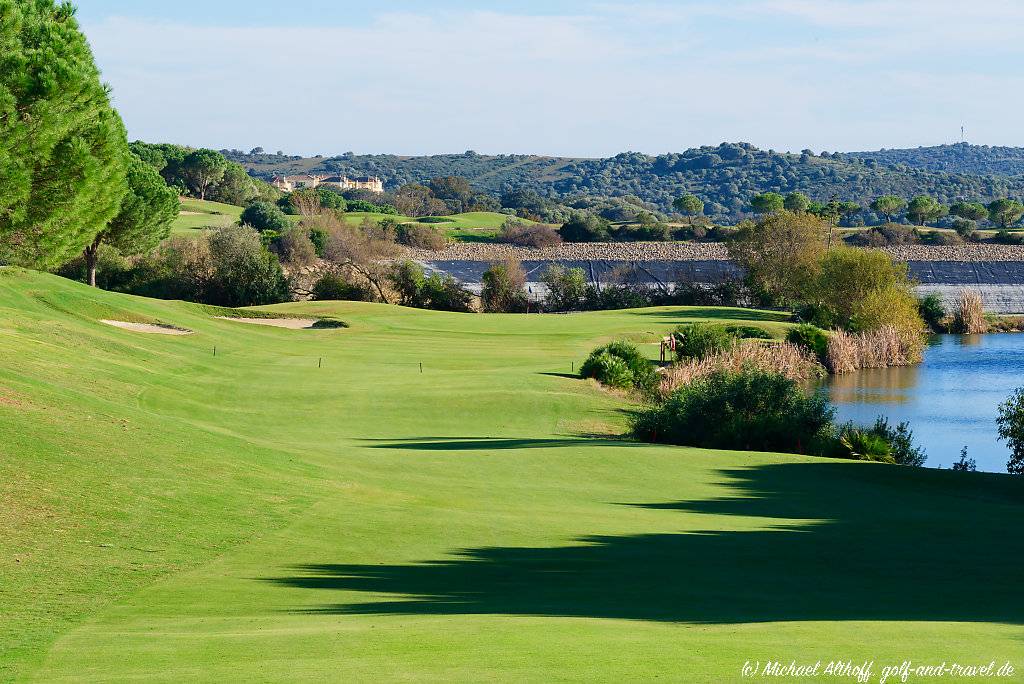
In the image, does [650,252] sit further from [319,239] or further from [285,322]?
[285,322]

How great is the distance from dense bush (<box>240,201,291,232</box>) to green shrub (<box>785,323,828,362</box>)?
49.1m

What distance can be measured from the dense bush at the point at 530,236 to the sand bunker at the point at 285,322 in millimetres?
49860

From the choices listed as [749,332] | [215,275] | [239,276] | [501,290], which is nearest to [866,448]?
[749,332]

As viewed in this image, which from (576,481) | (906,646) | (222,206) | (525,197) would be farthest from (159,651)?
(525,197)

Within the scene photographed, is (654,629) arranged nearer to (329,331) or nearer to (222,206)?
(329,331)

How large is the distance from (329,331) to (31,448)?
36.7 m

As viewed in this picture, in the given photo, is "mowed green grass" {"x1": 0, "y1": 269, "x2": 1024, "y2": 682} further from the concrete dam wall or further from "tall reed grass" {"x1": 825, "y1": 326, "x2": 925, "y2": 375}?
the concrete dam wall

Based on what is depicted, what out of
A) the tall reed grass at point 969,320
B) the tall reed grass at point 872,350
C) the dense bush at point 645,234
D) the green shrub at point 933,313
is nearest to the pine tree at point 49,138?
the tall reed grass at point 872,350

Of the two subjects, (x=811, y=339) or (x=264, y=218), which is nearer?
(x=811, y=339)

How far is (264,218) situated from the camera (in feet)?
313

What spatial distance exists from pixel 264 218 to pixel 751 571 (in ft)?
278

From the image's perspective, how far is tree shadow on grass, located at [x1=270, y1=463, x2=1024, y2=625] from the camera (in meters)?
12.2

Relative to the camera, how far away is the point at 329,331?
54656 millimetres

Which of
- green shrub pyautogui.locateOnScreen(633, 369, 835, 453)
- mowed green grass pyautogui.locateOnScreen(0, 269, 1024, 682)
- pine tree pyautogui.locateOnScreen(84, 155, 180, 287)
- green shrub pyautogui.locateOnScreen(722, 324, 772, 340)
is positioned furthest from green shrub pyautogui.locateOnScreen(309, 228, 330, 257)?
green shrub pyautogui.locateOnScreen(633, 369, 835, 453)
